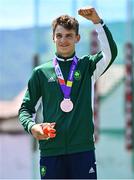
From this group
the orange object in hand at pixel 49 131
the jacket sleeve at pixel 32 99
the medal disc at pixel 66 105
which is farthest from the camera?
the jacket sleeve at pixel 32 99

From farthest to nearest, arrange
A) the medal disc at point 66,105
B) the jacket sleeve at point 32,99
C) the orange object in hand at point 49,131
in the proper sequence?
the jacket sleeve at point 32,99 < the medal disc at point 66,105 < the orange object in hand at point 49,131

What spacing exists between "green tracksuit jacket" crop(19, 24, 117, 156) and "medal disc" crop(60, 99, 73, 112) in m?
0.02

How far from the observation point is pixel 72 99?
2971 mm

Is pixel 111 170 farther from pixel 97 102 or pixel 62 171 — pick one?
pixel 62 171

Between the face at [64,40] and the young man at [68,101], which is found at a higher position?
the face at [64,40]

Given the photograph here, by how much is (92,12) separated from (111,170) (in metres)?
4.16

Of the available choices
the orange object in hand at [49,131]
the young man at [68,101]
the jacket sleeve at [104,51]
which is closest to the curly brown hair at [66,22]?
the young man at [68,101]

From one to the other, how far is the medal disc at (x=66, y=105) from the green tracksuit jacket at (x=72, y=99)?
0.02 meters

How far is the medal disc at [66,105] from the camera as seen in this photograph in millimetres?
2930

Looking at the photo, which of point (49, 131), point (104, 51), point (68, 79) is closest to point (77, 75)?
point (68, 79)

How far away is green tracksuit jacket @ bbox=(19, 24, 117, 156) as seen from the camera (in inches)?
116

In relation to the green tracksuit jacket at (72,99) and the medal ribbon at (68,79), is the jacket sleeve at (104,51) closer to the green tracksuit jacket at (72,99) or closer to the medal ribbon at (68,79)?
the green tracksuit jacket at (72,99)

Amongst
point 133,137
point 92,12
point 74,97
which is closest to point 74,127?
point 74,97

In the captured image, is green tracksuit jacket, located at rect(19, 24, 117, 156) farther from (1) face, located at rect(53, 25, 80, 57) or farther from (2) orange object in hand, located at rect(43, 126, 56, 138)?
(2) orange object in hand, located at rect(43, 126, 56, 138)
